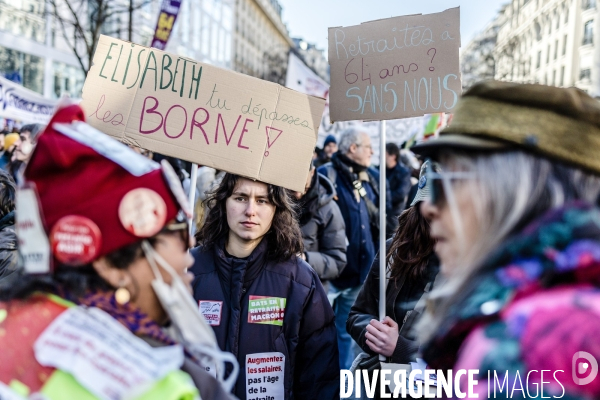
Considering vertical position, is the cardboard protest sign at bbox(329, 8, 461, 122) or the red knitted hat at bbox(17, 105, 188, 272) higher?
the cardboard protest sign at bbox(329, 8, 461, 122)

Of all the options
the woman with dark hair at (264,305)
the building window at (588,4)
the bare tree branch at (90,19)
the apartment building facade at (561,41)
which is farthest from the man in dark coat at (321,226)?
the building window at (588,4)

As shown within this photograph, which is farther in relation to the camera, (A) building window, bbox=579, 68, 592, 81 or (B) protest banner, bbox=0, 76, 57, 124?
(A) building window, bbox=579, 68, 592, 81

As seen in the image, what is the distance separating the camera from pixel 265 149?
264cm

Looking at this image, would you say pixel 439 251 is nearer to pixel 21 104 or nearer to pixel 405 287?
pixel 405 287

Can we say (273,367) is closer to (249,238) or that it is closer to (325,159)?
(249,238)

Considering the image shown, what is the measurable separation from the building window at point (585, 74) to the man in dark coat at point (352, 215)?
1885 inches

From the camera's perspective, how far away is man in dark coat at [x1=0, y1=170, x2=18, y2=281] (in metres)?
2.74

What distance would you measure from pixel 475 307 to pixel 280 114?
5.94 feet

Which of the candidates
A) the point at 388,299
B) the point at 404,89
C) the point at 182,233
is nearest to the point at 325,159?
the point at 404,89

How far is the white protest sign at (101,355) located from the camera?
107 centimetres

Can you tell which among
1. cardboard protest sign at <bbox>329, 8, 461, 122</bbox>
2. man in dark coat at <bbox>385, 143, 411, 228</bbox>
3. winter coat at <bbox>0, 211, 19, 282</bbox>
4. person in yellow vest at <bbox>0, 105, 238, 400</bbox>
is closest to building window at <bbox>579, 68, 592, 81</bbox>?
→ man in dark coat at <bbox>385, 143, 411, 228</bbox>

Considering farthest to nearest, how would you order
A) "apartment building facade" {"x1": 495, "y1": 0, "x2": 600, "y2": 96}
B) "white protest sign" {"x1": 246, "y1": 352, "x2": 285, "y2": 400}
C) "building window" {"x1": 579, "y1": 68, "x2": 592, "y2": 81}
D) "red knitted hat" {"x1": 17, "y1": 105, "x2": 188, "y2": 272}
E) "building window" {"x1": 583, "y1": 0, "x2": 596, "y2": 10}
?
"building window" {"x1": 583, "y1": 0, "x2": 596, "y2": 10}, "apartment building facade" {"x1": 495, "y1": 0, "x2": 600, "y2": 96}, "building window" {"x1": 579, "y1": 68, "x2": 592, "y2": 81}, "white protest sign" {"x1": 246, "y1": 352, "x2": 285, "y2": 400}, "red knitted hat" {"x1": 17, "y1": 105, "x2": 188, "y2": 272}

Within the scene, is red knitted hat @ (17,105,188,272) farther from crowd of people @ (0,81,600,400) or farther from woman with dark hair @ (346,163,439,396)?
woman with dark hair @ (346,163,439,396)

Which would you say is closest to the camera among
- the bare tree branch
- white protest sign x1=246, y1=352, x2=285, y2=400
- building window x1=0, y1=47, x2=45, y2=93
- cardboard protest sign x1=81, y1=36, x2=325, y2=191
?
white protest sign x1=246, y1=352, x2=285, y2=400
